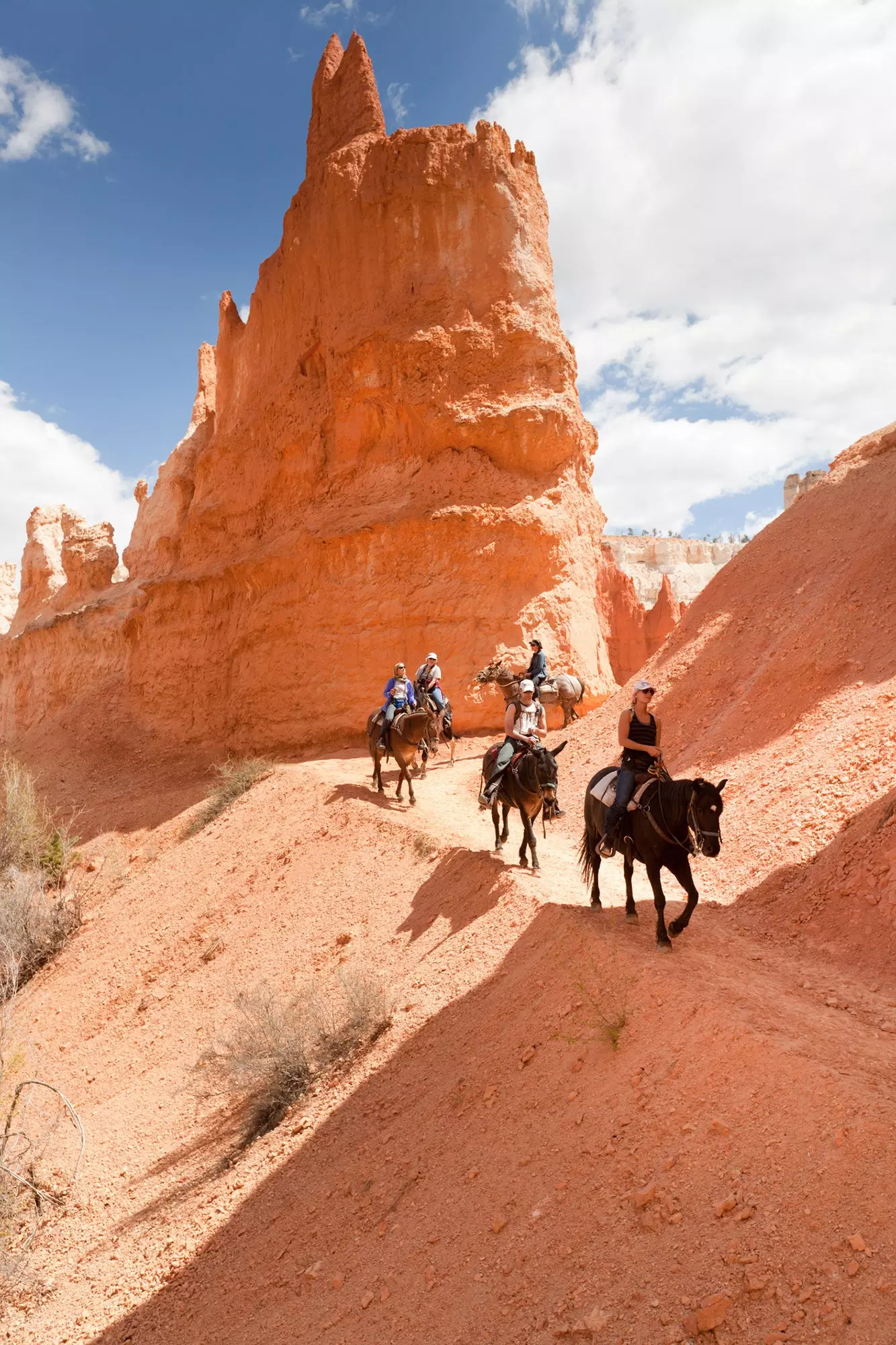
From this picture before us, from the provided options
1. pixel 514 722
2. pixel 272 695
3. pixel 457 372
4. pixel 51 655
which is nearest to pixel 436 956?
pixel 514 722

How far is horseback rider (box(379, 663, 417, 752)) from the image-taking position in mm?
14625

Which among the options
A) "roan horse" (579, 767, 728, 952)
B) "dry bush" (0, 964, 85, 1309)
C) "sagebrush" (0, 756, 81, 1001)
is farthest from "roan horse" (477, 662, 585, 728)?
"dry bush" (0, 964, 85, 1309)

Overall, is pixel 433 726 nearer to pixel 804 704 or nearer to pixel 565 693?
pixel 565 693

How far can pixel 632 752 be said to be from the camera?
7465mm

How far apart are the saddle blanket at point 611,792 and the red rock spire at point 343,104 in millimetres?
21790

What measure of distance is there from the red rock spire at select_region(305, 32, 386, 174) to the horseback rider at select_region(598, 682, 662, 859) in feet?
70.7

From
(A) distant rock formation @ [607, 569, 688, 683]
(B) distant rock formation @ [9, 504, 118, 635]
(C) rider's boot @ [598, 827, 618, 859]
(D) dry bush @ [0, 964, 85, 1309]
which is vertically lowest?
(D) dry bush @ [0, 964, 85, 1309]

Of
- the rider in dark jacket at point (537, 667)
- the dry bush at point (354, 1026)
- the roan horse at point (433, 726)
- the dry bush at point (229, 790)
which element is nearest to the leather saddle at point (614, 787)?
the dry bush at point (354, 1026)

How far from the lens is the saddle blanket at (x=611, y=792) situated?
716 cm

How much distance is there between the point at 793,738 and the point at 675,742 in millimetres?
2745

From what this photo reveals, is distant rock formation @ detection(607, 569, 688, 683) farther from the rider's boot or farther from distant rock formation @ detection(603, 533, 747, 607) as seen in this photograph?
distant rock formation @ detection(603, 533, 747, 607)

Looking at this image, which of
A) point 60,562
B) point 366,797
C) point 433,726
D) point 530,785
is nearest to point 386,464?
point 433,726

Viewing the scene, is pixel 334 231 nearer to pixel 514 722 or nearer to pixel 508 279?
pixel 508 279

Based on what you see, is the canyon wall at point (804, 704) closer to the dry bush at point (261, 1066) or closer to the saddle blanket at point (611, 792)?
the saddle blanket at point (611, 792)
